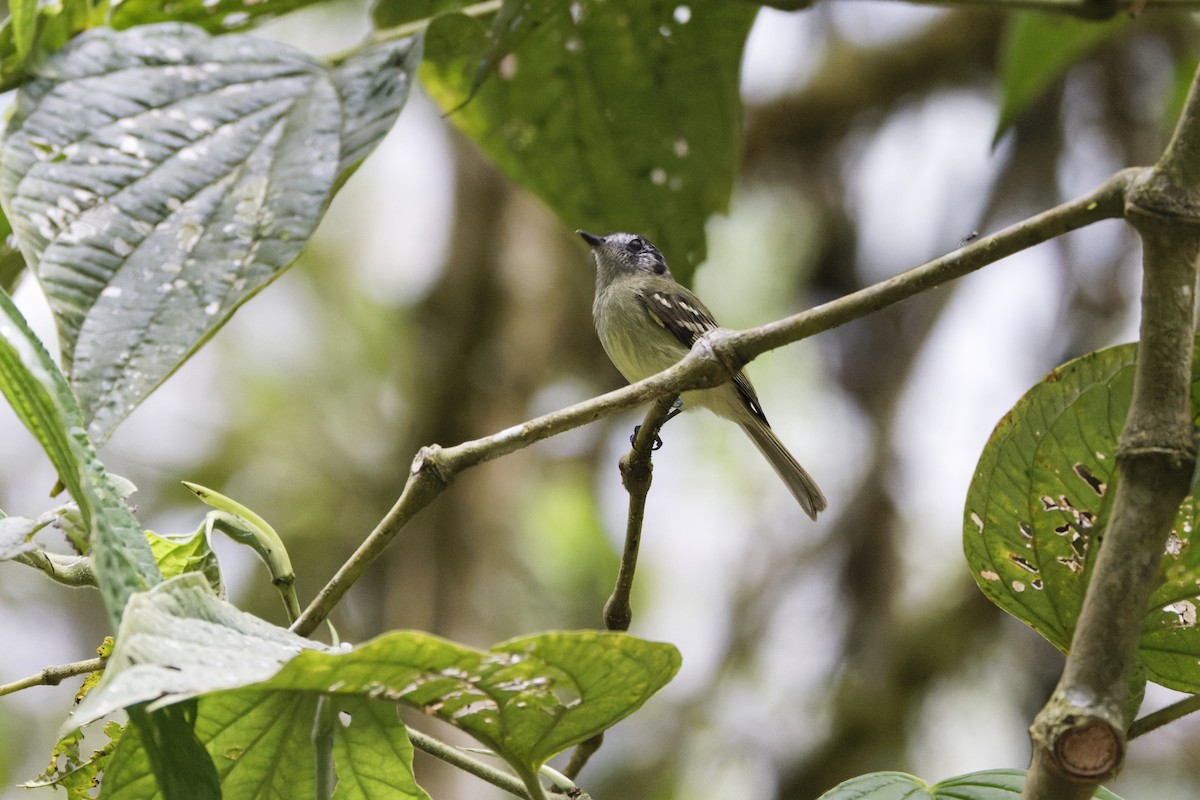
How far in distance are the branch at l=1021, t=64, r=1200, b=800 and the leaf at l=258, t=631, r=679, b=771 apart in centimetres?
31

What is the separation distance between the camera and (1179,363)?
940 millimetres

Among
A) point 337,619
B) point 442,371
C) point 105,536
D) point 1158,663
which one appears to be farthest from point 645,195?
point 337,619

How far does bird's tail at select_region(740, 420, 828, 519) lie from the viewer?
3334mm

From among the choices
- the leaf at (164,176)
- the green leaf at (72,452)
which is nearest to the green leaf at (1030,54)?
the leaf at (164,176)

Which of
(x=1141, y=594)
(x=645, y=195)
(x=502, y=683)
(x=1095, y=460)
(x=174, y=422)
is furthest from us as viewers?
(x=174, y=422)

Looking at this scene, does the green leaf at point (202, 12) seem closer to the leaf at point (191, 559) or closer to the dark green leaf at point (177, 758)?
the leaf at point (191, 559)

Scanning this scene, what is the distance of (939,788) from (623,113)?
1.24 m

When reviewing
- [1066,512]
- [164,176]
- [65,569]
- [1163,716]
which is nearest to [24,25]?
[164,176]

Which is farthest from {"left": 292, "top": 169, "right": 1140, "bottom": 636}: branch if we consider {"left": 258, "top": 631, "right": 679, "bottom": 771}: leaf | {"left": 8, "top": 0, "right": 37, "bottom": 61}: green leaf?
{"left": 8, "top": 0, "right": 37, "bottom": 61}: green leaf

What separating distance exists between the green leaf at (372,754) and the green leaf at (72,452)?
0.24 meters

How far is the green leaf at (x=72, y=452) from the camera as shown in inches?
35.1

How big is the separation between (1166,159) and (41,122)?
45.4 inches

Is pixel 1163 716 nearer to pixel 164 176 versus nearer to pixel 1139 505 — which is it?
pixel 1139 505

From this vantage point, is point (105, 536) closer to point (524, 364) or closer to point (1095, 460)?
point (1095, 460)
